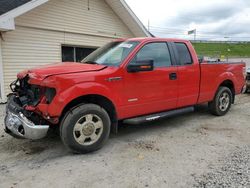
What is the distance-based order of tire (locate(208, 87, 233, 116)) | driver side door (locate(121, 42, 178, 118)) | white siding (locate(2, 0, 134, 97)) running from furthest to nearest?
white siding (locate(2, 0, 134, 97)) < tire (locate(208, 87, 233, 116)) < driver side door (locate(121, 42, 178, 118))

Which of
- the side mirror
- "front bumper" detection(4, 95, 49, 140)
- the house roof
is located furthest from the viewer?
the house roof

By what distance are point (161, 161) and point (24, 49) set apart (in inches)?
287

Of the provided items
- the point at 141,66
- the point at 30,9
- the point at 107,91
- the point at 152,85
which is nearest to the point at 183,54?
the point at 152,85

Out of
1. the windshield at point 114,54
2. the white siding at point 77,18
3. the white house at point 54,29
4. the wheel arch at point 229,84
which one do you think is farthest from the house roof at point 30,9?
the wheel arch at point 229,84

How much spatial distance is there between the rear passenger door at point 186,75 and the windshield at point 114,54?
1146 millimetres

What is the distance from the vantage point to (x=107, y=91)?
4.13 meters

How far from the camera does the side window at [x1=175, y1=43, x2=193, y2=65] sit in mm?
5312

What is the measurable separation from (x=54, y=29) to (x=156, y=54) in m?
6.07

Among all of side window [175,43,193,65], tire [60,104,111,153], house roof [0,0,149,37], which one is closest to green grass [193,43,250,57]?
house roof [0,0,149,37]

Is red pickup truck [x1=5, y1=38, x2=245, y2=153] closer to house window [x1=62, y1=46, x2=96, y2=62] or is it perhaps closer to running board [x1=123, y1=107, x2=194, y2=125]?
running board [x1=123, y1=107, x2=194, y2=125]

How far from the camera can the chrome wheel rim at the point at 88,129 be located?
3.92 m

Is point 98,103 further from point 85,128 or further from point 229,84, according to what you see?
point 229,84

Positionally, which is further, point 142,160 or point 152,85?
point 152,85

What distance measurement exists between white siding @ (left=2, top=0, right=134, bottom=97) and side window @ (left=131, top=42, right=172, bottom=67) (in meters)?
5.86
